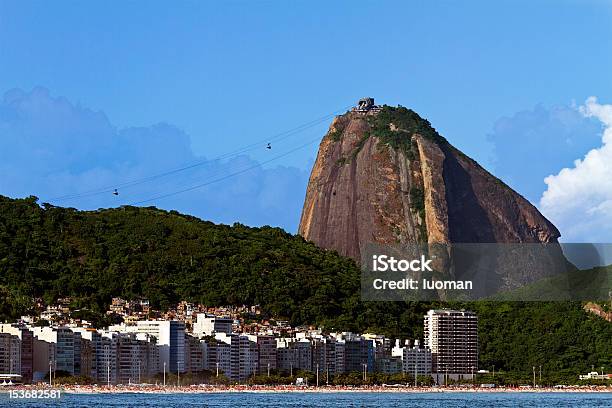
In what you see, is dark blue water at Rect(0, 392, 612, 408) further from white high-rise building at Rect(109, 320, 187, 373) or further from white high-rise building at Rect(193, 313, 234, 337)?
white high-rise building at Rect(193, 313, 234, 337)

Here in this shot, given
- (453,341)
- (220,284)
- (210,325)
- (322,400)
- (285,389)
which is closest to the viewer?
(322,400)

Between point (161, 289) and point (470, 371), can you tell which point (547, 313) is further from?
point (161, 289)

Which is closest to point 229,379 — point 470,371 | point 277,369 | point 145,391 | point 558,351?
point 277,369

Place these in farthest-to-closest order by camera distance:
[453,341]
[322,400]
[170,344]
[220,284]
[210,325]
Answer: [220,284]
[453,341]
[210,325]
[170,344]
[322,400]

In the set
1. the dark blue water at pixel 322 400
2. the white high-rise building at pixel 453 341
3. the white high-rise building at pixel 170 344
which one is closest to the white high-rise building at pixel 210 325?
the white high-rise building at pixel 170 344

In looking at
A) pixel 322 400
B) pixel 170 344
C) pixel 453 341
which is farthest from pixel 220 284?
pixel 322 400

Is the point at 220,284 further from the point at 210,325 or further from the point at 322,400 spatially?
the point at 322,400

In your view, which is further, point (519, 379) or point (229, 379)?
point (519, 379)

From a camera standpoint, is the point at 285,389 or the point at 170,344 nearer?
the point at 285,389

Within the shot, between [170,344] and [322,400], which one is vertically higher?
[170,344]
